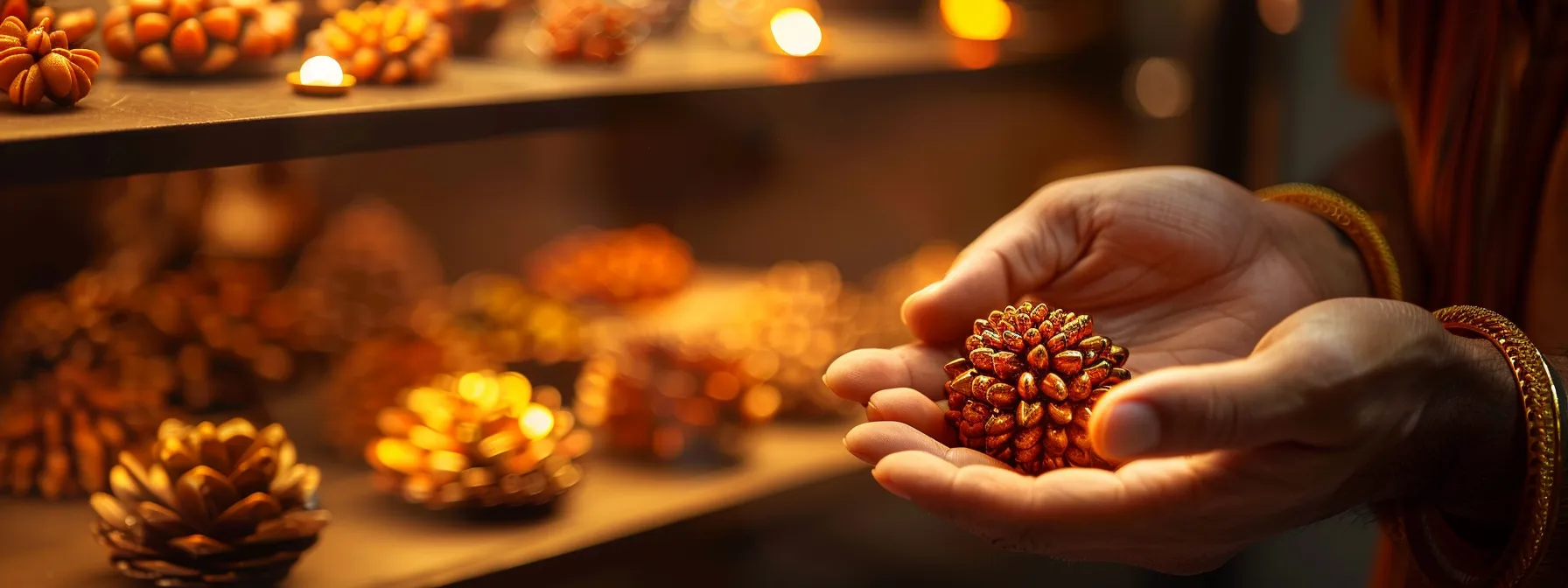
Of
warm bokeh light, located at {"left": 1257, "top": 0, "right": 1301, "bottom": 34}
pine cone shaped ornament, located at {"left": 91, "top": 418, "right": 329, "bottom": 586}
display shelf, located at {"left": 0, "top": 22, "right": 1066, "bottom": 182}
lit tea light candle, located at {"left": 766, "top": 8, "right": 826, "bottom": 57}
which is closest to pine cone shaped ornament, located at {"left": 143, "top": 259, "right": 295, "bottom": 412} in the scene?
pine cone shaped ornament, located at {"left": 91, "top": 418, "right": 329, "bottom": 586}

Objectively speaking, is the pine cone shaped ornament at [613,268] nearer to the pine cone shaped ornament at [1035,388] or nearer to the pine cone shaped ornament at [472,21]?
the pine cone shaped ornament at [472,21]

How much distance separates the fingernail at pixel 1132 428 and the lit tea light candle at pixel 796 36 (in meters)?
0.67

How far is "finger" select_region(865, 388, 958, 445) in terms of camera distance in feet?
1.93

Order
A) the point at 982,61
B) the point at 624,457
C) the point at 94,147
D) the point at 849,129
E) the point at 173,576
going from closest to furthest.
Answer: the point at 94,147 < the point at 173,576 < the point at 624,457 < the point at 982,61 < the point at 849,129

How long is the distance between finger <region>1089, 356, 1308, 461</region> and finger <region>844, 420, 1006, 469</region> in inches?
4.1

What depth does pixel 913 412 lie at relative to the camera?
0.60 metres

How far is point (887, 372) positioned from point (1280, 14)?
2.56 feet

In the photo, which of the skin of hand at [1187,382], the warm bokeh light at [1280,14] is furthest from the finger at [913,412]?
the warm bokeh light at [1280,14]

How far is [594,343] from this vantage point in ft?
3.56

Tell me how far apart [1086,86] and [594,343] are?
1.93 feet

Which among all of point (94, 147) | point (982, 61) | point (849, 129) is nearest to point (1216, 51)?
point (982, 61)

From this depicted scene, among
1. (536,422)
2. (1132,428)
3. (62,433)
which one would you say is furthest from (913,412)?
(62,433)

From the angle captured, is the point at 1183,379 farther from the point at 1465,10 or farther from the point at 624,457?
the point at 624,457

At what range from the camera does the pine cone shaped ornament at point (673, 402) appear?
97 centimetres
